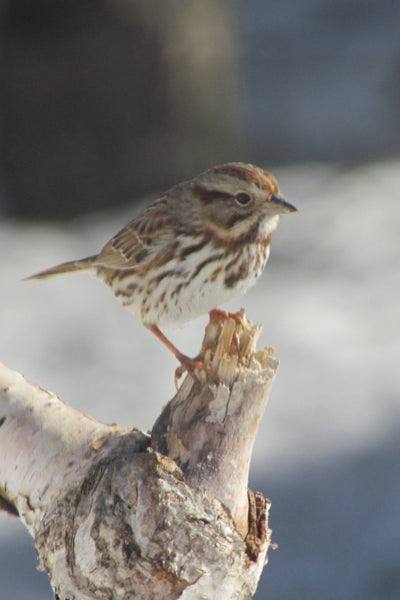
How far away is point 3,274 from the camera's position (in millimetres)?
7484

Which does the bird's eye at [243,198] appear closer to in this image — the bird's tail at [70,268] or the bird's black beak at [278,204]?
the bird's black beak at [278,204]

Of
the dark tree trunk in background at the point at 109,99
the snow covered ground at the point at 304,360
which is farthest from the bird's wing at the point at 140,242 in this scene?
the dark tree trunk in background at the point at 109,99

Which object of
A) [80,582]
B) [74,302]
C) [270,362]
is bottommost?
[80,582]

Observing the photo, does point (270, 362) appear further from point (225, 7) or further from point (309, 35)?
point (309, 35)

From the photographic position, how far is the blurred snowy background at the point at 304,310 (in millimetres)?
4992

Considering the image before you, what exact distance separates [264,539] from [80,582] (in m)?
0.51

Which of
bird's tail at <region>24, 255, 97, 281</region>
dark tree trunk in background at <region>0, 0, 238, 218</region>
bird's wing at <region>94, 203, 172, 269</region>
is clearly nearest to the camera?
bird's wing at <region>94, 203, 172, 269</region>

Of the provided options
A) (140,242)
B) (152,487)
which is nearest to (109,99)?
(140,242)

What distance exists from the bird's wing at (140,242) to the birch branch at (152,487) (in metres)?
0.54

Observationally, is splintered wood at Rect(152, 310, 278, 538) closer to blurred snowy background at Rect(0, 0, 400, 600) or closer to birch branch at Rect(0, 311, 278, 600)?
birch branch at Rect(0, 311, 278, 600)

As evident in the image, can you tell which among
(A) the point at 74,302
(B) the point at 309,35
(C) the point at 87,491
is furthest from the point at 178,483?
(B) the point at 309,35

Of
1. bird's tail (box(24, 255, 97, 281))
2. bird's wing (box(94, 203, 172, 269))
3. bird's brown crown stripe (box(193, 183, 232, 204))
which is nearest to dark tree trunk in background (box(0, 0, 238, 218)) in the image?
bird's tail (box(24, 255, 97, 281))

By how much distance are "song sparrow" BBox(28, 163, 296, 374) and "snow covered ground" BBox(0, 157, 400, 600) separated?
7.93 feet

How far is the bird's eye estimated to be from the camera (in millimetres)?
2768
